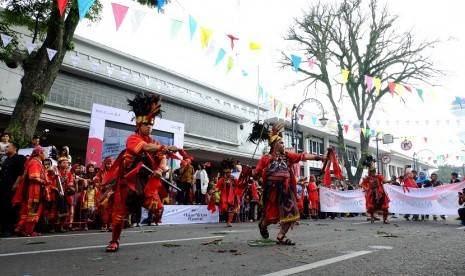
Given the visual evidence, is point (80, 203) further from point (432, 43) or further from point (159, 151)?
point (432, 43)

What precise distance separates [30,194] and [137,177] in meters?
3.92

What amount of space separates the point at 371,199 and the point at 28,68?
1247cm

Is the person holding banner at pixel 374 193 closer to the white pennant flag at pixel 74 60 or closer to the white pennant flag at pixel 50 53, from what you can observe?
the white pennant flag at pixel 50 53

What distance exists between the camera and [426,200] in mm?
14359

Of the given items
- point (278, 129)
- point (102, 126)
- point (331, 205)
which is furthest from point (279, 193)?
point (331, 205)

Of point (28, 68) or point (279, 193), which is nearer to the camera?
point (279, 193)

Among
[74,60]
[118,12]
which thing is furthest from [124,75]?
[118,12]

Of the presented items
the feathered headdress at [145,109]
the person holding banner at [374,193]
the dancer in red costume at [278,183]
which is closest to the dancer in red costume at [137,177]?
the feathered headdress at [145,109]

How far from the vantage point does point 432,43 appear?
24.7 meters

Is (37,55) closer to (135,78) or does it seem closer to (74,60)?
(74,60)

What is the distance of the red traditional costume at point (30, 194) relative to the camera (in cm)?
770

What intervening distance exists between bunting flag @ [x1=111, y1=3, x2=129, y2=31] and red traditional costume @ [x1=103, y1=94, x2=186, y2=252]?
6.26 meters

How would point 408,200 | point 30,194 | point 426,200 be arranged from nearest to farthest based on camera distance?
point 30,194, point 426,200, point 408,200

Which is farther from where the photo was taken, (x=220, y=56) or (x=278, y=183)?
(x=220, y=56)
